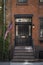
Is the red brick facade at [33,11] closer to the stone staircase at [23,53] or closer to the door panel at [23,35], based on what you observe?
the door panel at [23,35]

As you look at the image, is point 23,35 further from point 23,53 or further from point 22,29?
point 23,53

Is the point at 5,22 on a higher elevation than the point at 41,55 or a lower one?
higher

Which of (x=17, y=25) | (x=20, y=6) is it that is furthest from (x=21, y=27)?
(x=20, y=6)

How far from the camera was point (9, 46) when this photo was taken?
22109 millimetres

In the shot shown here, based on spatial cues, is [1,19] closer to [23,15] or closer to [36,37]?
[23,15]

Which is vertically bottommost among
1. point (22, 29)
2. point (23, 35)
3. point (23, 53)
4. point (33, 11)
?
point (23, 53)

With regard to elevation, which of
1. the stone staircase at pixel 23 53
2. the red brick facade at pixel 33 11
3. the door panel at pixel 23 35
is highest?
the red brick facade at pixel 33 11

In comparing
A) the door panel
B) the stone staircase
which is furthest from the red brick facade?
the stone staircase

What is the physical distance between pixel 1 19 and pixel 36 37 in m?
3.36

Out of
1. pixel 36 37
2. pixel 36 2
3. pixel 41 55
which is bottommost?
pixel 41 55

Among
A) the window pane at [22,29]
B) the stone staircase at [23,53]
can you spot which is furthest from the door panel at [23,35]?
the stone staircase at [23,53]

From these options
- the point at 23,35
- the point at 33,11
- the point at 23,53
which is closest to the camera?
the point at 23,53

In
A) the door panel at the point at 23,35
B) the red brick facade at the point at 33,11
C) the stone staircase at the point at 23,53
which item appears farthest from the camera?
the door panel at the point at 23,35

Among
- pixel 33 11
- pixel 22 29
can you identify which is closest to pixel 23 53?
pixel 22 29
